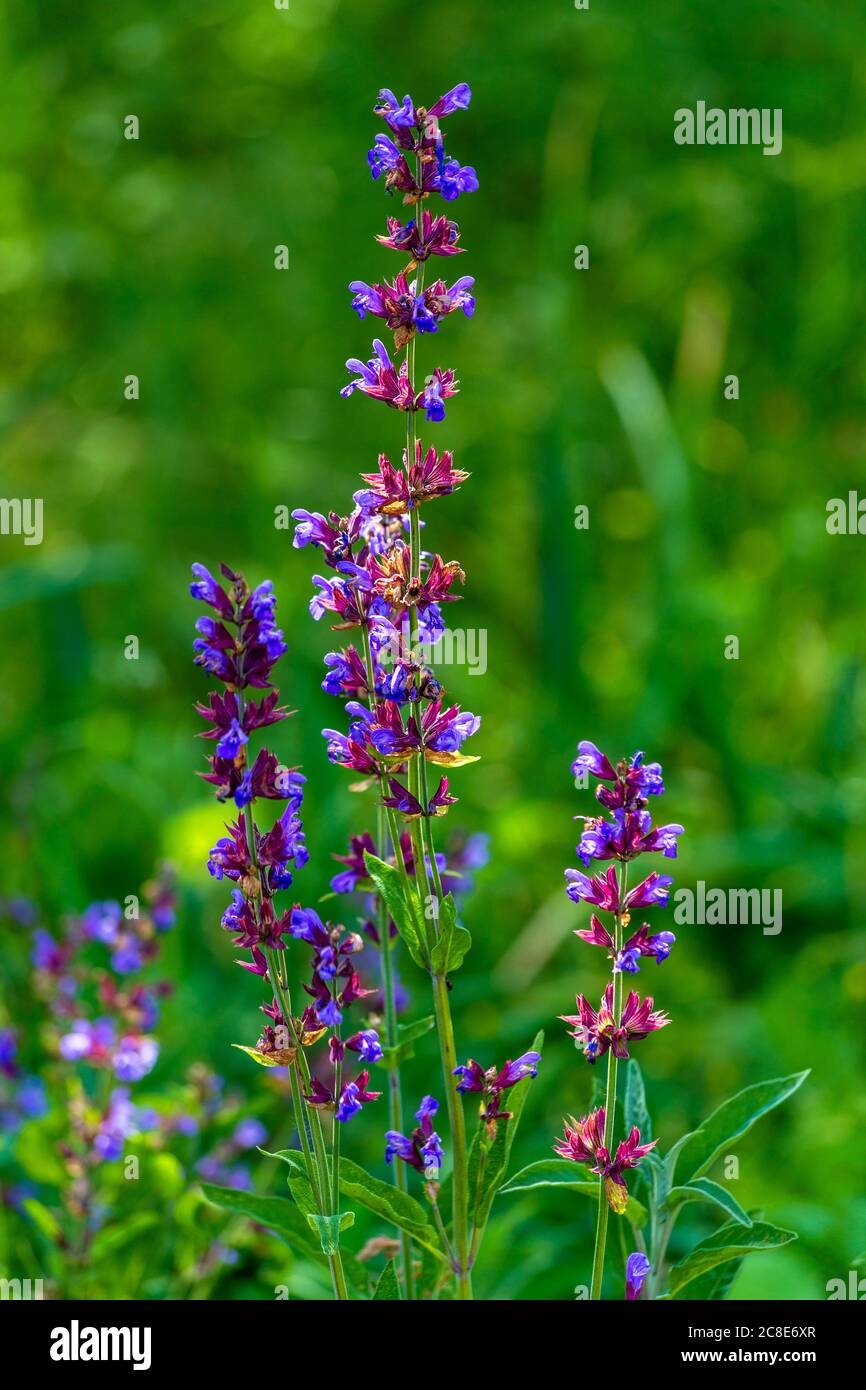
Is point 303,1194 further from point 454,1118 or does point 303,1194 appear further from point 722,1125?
point 722,1125

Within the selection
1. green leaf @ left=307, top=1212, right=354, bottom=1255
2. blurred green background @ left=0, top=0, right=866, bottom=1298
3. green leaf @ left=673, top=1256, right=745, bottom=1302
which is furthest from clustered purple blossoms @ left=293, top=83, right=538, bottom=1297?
blurred green background @ left=0, top=0, right=866, bottom=1298

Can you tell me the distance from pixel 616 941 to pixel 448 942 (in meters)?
0.15

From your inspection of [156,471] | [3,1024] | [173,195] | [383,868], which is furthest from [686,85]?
[383,868]

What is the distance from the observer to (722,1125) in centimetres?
139

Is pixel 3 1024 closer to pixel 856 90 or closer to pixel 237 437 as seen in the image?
pixel 237 437

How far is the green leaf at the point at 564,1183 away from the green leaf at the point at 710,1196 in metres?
0.03

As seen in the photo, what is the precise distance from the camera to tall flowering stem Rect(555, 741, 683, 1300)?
128 cm

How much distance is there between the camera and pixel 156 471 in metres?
4.26

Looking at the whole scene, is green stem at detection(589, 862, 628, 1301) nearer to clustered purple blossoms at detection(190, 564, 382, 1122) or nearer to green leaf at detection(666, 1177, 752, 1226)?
green leaf at detection(666, 1177, 752, 1226)

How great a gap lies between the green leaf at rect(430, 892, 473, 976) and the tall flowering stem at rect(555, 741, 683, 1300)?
4.1 inches
